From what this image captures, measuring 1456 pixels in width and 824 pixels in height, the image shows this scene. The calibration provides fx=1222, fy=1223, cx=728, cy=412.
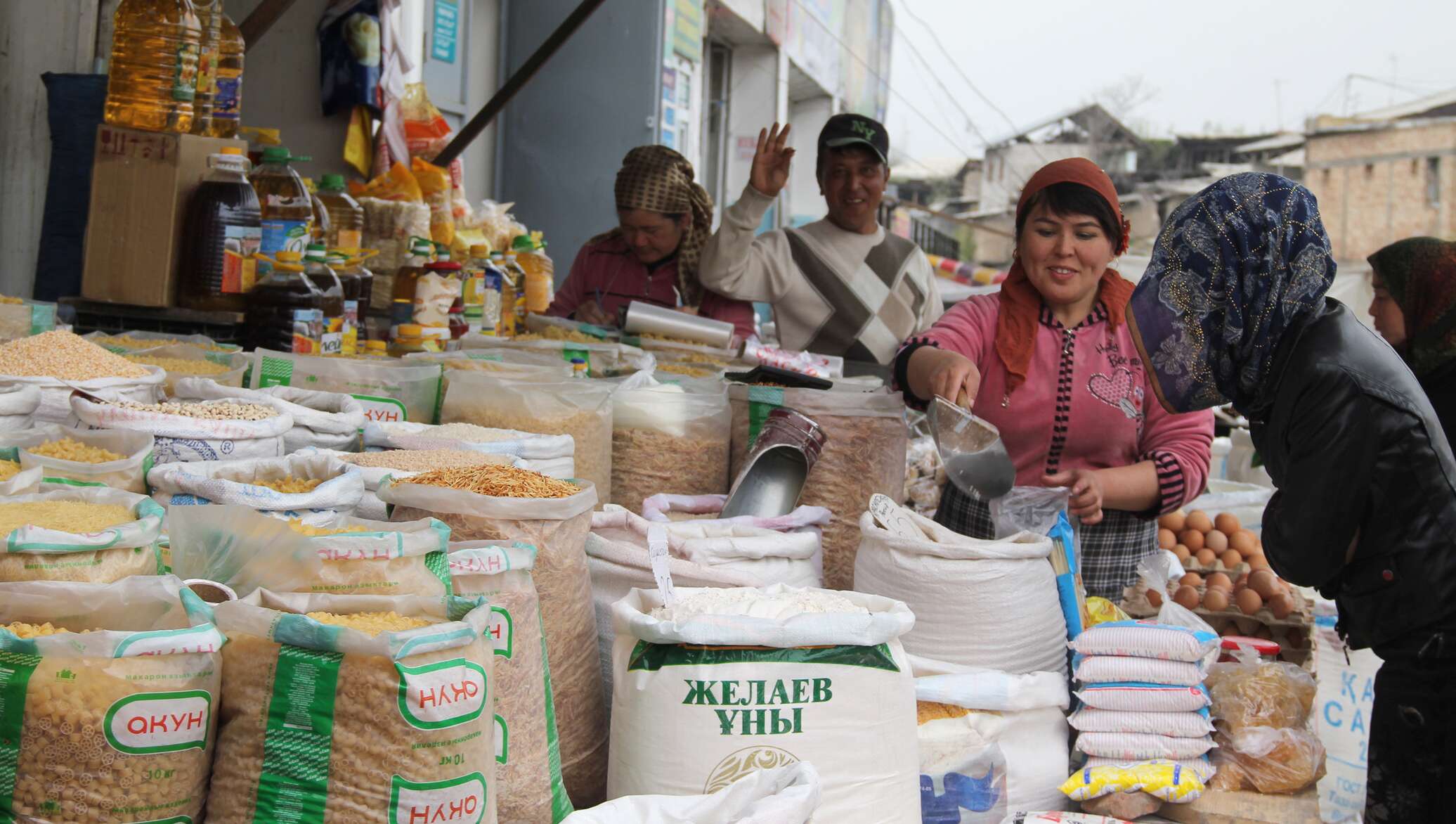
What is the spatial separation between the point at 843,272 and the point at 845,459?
1.57 meters

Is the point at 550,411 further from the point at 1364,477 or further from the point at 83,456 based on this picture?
the point at 1364,477

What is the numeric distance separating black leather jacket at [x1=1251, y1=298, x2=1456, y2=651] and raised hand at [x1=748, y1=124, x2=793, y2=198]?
5.35ft

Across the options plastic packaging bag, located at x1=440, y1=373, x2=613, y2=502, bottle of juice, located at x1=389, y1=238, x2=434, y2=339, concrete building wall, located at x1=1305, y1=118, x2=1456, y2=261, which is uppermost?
concrete building wall, located at x1=1305, y1=118, x2=1456, y2=261

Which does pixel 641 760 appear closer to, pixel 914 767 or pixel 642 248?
pixel 914 767

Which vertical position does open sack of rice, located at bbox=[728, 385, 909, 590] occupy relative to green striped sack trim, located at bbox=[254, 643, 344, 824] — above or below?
above

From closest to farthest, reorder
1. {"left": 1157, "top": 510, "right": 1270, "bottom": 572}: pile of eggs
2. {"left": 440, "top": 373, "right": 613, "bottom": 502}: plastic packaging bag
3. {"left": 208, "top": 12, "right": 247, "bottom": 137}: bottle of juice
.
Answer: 1. {"left": 440, "top": 373, "right": 613, "bottom": 502}: plastic packaging bag
2. {"left": 208, "top": 12, "right": 247, "bottom": 137}: bottle of juice
3. {"left": 1157, "top": 510, "right": 1270, "bottom": 572}: pile of eggs

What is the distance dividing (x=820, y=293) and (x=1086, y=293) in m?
1.32

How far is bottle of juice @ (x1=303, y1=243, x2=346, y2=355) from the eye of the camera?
2.57 meters

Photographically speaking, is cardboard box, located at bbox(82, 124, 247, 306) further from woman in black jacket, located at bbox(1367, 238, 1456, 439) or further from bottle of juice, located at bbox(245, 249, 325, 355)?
woman in black jacket, located at bbox(1367, 238, 1456, 439)

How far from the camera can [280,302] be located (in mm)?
2670

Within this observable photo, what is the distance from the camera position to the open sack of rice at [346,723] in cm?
104

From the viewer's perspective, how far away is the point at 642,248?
3869 millimetres

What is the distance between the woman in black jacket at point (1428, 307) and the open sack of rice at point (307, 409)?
2.65m

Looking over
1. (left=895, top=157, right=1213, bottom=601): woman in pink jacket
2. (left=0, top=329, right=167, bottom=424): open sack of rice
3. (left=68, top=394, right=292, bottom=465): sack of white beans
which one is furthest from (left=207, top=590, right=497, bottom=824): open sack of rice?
(left=895, top=157, right=1213, bottom=601): woman in pink jacket
